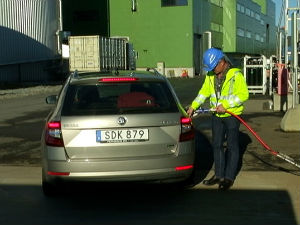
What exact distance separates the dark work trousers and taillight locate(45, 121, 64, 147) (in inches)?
80.1

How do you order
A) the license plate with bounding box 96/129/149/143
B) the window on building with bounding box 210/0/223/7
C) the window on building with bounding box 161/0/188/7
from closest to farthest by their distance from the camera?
the license plate with bounding box 96/129/149/143 < the window on building with bounding box 161/0/188/7 < the window on building with bounding box 210/0/223/7

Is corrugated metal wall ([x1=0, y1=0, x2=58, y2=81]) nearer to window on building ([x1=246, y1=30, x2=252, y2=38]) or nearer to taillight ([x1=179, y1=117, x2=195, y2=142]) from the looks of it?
taillight ([x1=179, y1=117, x2=195, y2=142])

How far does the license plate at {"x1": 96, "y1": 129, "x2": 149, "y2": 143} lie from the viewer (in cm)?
511

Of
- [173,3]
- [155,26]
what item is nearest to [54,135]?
[155,26]

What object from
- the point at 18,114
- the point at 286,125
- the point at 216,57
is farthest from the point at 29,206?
the point at 18,114

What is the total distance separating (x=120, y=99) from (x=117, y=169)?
82 cm

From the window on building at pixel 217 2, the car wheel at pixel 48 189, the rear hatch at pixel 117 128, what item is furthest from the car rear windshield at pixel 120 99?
the window on building at pixel 217 2

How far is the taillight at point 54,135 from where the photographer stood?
5141 millimetres

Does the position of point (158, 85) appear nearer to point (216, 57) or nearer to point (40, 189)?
point (216, 57)

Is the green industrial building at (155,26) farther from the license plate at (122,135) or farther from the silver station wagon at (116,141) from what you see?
the license plate at (122,135)

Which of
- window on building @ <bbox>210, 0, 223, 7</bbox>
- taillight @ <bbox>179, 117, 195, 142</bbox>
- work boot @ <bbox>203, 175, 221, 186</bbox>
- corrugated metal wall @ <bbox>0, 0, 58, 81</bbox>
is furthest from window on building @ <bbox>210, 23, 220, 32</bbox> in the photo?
taillight @ <bbox>179, 117, 195, 142</bbox>

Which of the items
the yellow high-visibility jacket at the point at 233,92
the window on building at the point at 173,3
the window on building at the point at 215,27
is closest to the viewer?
the yellow high-visibility jacket at the point at 233,92

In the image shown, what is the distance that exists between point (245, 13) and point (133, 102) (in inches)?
3111

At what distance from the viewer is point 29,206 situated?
18.3 ft
